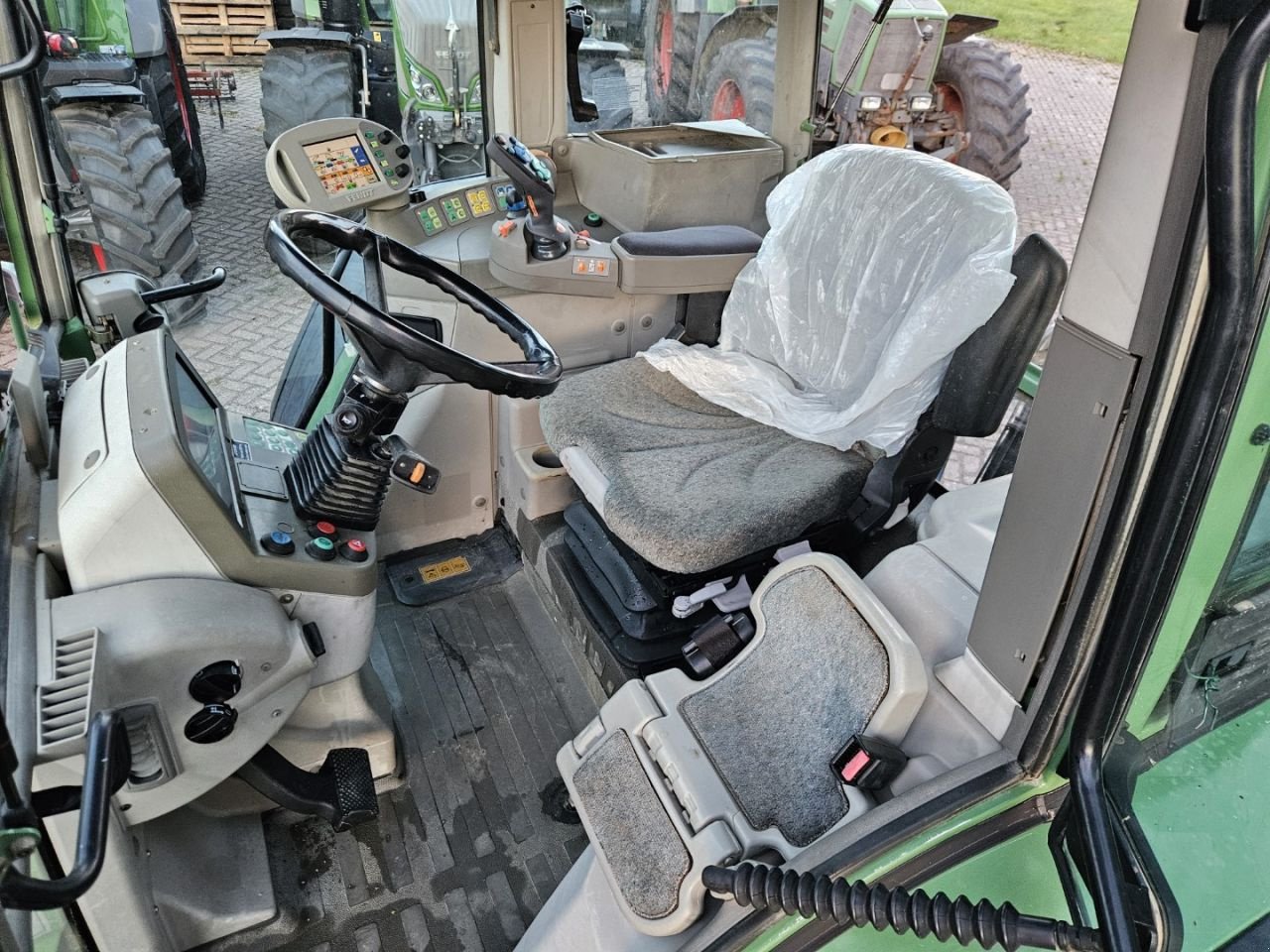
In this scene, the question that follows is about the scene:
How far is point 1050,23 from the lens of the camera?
9.08m

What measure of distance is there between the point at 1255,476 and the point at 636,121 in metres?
8.16

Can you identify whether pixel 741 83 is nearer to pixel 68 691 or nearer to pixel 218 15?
pixel 68 691

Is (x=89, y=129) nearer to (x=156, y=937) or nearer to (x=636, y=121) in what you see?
(x=156, y=937)

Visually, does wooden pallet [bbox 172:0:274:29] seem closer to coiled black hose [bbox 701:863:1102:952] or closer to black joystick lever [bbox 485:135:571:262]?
black joystick lever [bbox 485:135:571:262]

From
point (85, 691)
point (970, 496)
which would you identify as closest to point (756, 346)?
point (970, 496)

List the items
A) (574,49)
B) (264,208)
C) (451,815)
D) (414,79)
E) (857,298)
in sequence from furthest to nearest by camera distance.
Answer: (264,208), (414,79), (574,49), (857,298), (451,815)

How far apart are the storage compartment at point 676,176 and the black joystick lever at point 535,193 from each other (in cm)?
35

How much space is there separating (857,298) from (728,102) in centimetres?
447

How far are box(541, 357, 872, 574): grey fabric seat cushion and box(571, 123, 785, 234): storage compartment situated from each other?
0.52 m

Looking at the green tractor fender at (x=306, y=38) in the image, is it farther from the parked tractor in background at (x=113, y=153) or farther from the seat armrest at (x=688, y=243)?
the seat armrest at (x=688, y=243)

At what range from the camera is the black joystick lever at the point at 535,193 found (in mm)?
2375

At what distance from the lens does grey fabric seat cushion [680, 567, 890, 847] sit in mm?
1369

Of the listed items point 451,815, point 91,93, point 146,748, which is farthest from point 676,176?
point 91,93

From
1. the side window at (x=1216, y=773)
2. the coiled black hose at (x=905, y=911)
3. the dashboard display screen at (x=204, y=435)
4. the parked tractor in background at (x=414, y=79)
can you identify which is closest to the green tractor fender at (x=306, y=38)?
the parked tractor in background at (x=414, y=79)
